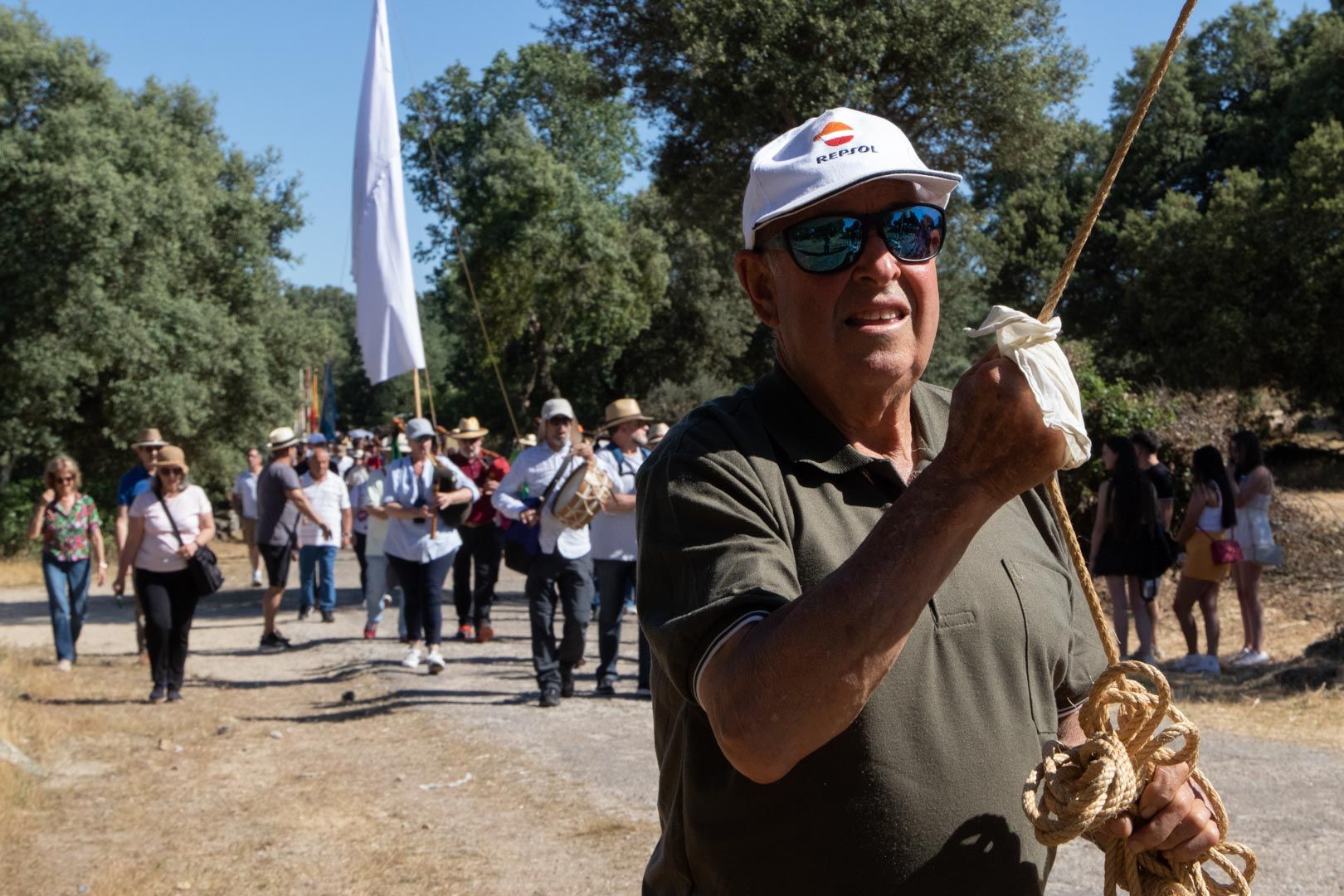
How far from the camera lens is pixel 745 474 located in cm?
183

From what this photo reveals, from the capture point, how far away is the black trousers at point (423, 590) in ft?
35.7

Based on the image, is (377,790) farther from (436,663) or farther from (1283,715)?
(1283,715)

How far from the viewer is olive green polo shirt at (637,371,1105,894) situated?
1780mm

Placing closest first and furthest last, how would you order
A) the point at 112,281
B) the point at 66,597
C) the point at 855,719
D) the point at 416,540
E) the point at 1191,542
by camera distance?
the point at 855,719
the point at 1191,542
the point at 416,540
the point at 66,597
the point at 112,281

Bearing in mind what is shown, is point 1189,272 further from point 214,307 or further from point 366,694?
point 366,694

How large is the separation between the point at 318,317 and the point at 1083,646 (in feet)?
105

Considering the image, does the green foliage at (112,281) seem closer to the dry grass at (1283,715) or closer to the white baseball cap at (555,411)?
the white baseball cap at (555,411)

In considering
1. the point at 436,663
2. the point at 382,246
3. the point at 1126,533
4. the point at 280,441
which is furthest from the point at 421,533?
the point at 1126,533

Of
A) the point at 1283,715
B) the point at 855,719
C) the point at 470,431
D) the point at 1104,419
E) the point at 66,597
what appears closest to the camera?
the point at 855,719

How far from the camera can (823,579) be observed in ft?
5.41

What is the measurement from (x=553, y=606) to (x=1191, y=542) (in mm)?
5024

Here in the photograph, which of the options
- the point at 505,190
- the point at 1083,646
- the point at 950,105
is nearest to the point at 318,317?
the point at 505,190

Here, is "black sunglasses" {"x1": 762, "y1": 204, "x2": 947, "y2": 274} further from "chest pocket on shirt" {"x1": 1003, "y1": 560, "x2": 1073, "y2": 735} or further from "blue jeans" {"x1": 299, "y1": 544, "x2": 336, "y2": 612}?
"blue jeans" {"x1": 299, "y1": 544, "x2": 336, "y2": 612}

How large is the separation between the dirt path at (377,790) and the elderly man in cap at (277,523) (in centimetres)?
128
